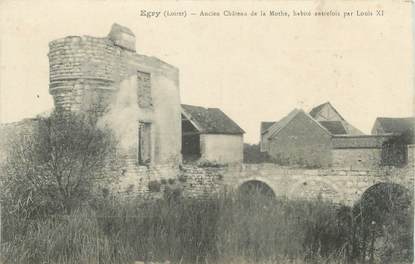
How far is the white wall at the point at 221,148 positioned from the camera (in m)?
18.1

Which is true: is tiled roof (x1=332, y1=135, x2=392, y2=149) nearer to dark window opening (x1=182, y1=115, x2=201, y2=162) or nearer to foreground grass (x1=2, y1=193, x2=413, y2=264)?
dark window opening (x1=182, y1=115, x2=201, y2=162)

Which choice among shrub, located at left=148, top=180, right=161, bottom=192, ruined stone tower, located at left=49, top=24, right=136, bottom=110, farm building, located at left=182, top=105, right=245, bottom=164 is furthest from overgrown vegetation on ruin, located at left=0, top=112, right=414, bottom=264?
farm building, located at left=182, top=105, right=245, bottom=164

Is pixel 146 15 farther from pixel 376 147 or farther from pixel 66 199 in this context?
pixel 376 147

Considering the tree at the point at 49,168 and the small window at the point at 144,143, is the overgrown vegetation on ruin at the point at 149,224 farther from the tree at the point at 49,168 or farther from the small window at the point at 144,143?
the small window at the point at 144,143

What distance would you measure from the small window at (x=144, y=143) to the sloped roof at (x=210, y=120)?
4.95 meters

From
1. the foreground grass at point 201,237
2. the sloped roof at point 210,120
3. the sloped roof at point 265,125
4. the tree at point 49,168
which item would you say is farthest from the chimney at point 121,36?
the sloped roof at point 265,125

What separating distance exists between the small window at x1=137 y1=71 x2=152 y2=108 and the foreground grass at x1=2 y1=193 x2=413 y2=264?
5.04 metres

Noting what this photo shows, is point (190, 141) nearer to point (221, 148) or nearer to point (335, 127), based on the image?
point (221, 148)

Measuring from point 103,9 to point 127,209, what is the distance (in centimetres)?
378

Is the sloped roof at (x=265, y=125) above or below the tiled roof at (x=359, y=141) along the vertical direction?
above

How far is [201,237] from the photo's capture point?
6680 mm

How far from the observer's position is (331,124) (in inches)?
1155

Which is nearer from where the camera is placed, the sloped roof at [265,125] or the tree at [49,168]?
the tree at [49,168]

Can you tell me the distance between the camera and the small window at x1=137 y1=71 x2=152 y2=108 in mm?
12359
